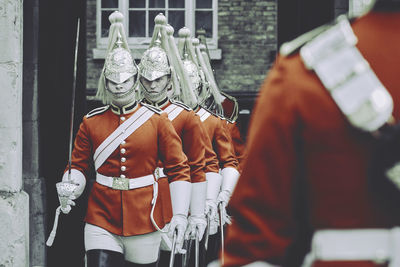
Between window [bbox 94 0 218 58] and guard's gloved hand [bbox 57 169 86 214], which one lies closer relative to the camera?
guard's gloved hand [bbox 57 169 86 214]

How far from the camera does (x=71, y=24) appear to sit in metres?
7.91

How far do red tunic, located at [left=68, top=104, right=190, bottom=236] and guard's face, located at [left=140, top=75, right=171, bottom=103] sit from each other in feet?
3.32

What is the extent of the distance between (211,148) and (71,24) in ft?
6.14

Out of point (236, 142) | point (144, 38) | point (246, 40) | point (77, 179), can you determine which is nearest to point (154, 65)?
point (77, 179)

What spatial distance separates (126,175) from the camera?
17.6ft

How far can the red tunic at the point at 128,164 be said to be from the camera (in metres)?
5.32

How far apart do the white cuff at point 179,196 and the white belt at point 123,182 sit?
21 centimetres

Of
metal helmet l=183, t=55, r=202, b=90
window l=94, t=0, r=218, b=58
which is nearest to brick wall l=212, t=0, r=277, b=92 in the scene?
window l=94, t=0, r=218, b=58

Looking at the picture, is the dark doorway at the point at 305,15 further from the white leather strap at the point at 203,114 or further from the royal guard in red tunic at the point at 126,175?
the royal guard in red tunic at the point at 126,175

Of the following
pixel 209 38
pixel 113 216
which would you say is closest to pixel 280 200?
pixel 113 216

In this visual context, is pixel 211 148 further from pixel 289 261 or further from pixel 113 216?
pixel 289 261

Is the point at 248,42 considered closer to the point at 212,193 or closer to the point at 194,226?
the point at 212,193

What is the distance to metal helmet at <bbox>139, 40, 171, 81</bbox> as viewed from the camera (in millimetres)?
6520

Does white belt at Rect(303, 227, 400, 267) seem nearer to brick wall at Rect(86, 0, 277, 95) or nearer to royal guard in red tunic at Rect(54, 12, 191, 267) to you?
royal guard in red tunic at Rect(54, 12, 191, 267)
